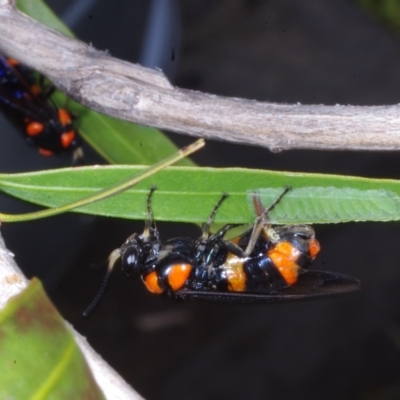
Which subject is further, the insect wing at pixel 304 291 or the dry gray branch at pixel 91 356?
the insect wing at pixel 304 291

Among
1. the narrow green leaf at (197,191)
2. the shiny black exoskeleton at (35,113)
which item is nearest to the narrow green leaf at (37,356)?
the narrow green leaf at (197,191)

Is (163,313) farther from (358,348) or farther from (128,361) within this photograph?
(358,348)

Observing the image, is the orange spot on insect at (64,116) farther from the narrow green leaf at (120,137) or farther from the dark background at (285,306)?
the narrow green leaf at (120,137)

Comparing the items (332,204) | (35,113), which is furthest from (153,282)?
(35,113)

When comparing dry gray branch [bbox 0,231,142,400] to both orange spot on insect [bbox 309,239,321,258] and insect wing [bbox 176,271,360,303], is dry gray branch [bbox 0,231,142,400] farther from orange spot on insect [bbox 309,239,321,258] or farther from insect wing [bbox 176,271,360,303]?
orange spot on insect [bbox 309,239,321,258]

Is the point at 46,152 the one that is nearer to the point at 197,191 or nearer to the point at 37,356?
the point at 197,191

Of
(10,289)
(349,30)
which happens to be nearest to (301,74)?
(349,30)
